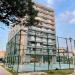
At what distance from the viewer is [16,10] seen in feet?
31.3

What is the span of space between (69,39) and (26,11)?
17.9 meters

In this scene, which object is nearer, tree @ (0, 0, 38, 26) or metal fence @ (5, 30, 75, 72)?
tree @ (0, 0, 38, 26)

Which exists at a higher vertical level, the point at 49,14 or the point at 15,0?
the point at 49,14

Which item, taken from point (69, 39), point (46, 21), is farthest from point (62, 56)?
point (46, 21)

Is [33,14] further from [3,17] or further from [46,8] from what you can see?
Result: [46,8]

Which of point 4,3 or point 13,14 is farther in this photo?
point 13,14

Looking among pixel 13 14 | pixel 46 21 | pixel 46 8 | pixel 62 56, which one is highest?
pixel 46 8

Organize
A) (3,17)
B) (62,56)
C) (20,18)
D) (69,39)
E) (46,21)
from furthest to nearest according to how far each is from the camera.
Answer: (46,21), (62,56), (69,39), (20,18), (3,17)

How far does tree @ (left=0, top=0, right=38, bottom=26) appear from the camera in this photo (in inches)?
356

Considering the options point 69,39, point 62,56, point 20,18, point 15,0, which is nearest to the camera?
point 15,0

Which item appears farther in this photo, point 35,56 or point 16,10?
point 35,56

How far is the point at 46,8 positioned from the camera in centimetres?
8325

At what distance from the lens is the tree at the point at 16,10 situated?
9.05 meters

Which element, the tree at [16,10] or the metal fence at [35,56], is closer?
the tree at [16,10]
